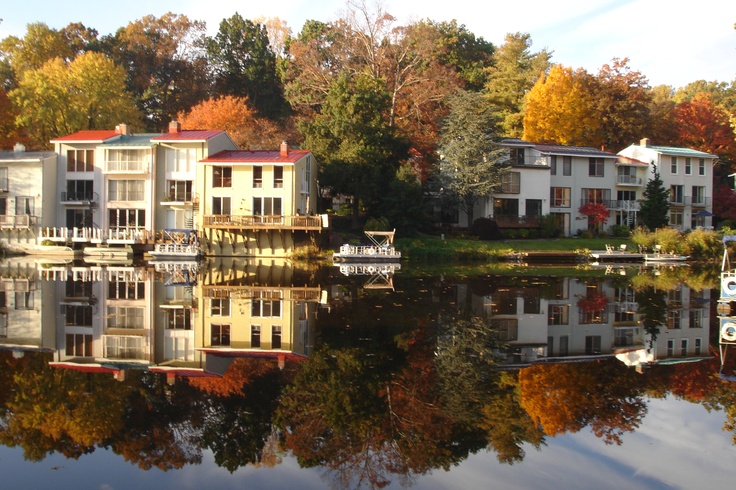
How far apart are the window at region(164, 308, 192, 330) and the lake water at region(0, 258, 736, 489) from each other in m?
0.09

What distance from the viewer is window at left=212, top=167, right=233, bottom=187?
145 ft

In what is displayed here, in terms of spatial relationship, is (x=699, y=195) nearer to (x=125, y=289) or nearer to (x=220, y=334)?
(x=125, y=289)

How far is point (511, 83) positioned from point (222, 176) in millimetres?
35060

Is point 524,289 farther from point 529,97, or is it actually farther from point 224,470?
point 529,97

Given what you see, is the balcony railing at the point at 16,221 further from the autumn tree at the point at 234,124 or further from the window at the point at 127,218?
the autumn tree at the point at 234,124

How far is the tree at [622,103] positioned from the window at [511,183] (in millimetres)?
13731

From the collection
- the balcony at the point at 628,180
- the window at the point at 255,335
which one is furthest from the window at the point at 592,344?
the balcony at the point at 628,180

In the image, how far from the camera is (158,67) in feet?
227

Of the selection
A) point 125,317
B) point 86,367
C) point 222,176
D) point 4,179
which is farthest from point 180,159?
point 86,367

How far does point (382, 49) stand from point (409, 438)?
2050 inches

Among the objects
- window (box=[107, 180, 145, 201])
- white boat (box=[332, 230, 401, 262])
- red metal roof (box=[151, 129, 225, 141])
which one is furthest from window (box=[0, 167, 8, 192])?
white boat (box=[332, 230, 401, 262])

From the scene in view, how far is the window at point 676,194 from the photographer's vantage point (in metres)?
59.6

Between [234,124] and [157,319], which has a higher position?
[234,124]

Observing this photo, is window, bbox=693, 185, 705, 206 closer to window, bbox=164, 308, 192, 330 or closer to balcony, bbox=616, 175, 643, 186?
balcony, bbox=616, 175, 643, 186
